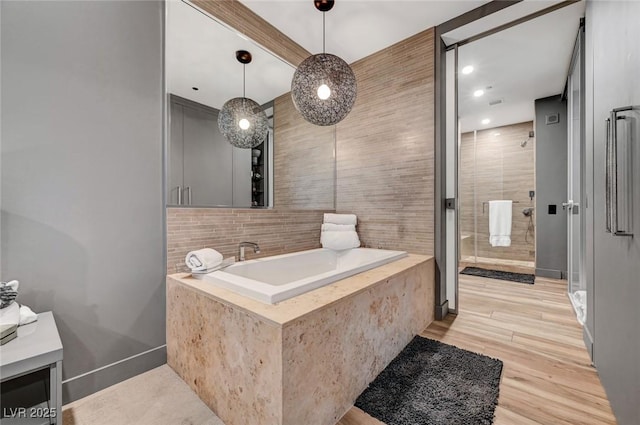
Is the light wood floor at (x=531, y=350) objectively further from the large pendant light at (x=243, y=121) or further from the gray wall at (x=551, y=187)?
the large pendant light at (x=243, y=121)

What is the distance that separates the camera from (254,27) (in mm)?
2404

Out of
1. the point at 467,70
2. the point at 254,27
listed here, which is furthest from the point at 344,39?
the point at 467,70

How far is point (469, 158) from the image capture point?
17.3 feet

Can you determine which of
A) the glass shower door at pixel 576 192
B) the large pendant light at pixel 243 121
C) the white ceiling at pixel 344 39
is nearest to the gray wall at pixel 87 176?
the white ceiling at pixel 344 39

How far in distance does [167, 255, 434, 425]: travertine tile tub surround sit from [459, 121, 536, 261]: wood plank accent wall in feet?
12.6

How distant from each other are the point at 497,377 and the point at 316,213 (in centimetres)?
205

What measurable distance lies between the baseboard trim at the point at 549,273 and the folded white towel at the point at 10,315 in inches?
210

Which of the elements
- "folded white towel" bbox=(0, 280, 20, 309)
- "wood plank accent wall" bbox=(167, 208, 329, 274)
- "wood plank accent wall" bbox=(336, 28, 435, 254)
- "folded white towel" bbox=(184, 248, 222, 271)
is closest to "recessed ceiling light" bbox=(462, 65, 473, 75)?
"wood plank accent wall" bbox=(336, 28, 435, 254)

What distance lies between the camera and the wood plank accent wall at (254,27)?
83.9 inches

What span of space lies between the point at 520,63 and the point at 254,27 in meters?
2.90

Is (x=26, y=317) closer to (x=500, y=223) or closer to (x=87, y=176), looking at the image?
(x=87, y=176)

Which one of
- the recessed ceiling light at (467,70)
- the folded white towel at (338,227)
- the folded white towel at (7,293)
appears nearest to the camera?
the folded white towel at (7,293)

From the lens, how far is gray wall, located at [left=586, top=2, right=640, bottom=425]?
1.08 metres

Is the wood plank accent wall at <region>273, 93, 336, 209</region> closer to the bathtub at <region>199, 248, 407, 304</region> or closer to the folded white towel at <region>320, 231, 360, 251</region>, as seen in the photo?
the folded white towel at <region>320, 231, 360, 251</region>
